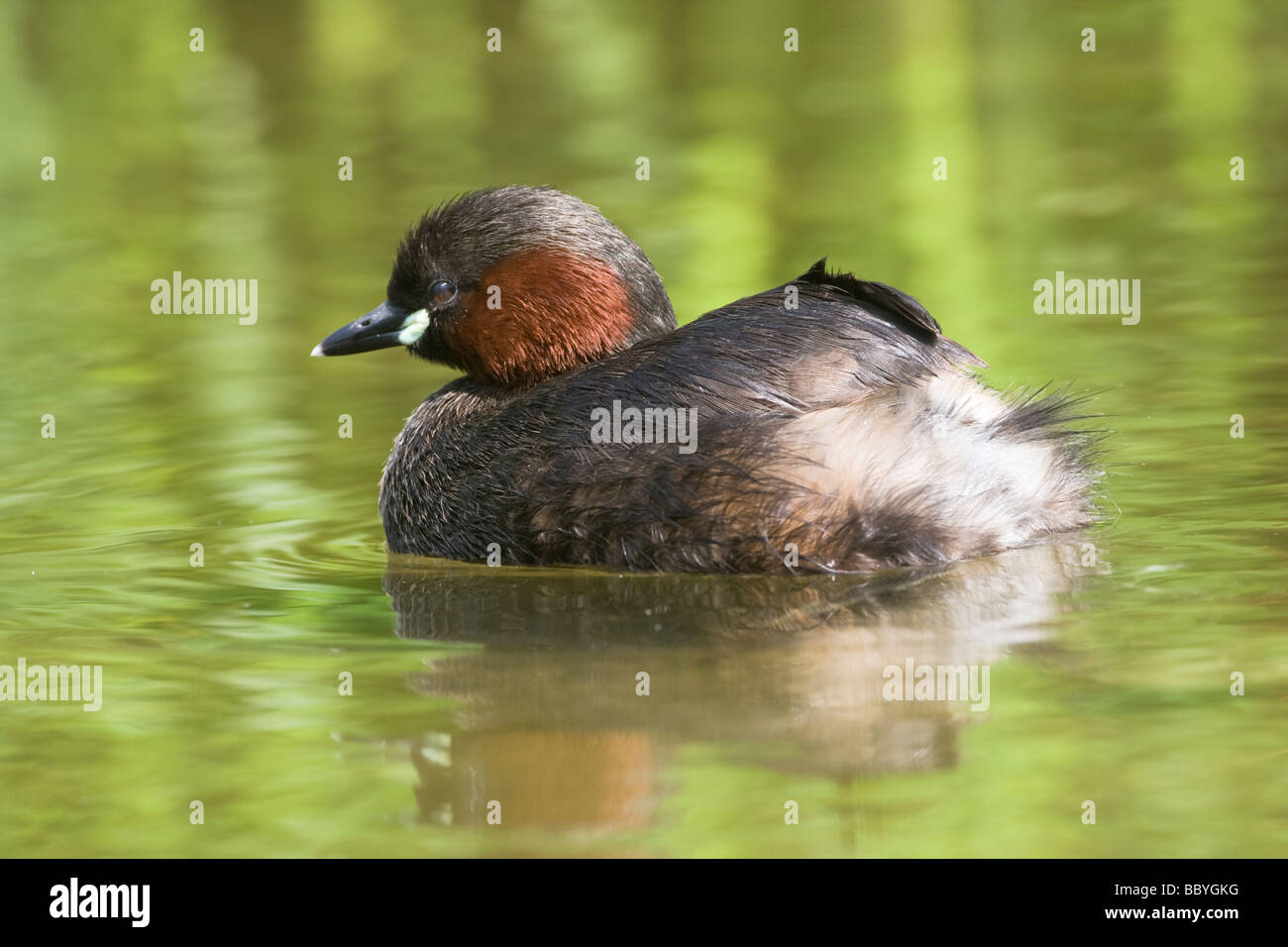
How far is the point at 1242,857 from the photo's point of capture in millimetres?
4043

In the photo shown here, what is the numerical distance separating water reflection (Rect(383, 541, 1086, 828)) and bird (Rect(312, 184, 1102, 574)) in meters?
0.12

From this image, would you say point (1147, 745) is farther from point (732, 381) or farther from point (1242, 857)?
point (732, 381)

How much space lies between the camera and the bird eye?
6.96 m

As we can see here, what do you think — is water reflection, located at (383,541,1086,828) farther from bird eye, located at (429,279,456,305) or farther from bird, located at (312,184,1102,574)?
bird eye, located at (429,279,456,305)

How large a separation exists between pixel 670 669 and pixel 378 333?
2.31 metres

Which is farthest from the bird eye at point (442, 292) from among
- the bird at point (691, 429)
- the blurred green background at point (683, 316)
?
the blurred green background at point (683, 316)

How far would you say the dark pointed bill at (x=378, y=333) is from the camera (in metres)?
7.07

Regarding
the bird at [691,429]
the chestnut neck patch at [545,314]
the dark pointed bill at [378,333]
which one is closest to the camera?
the bird at [691,429]

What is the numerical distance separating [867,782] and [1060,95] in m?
10.0

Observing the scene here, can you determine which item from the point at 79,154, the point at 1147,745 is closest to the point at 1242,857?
the point at 1147,745

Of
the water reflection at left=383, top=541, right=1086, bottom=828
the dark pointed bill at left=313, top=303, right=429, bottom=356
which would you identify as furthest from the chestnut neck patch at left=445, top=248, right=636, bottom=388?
the water reflection at left=383, top=541, right=1086, bottom=828

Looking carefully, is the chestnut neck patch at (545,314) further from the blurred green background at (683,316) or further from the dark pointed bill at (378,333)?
the blurred green background at (683,316)

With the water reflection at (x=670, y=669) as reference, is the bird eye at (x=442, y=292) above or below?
above

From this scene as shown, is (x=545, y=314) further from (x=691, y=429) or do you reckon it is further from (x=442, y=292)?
(x=691, y=429)
